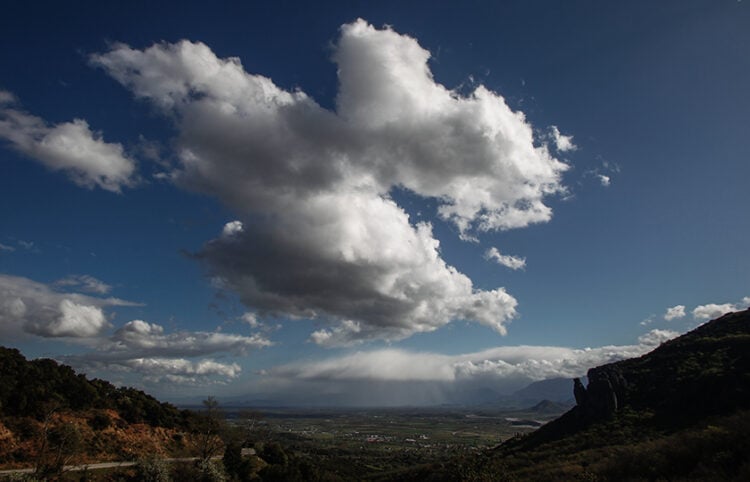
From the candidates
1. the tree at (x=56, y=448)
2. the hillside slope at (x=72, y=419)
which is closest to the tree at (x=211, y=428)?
the hillside slope at (x=72, y=419)

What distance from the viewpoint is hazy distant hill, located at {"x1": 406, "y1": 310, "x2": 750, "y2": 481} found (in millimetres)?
30594

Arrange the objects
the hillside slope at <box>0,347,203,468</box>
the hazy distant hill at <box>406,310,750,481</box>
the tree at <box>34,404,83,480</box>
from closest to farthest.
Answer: the hazy distant hill at <box>406,310,750,481</box>, the tree at <box>34,404,83,480</box>, the hillside slope at <box>0,347,203,468</box>

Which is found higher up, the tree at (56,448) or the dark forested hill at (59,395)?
the dark forested hill at (59,395)

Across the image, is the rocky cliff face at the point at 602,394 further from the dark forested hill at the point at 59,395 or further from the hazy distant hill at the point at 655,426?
the dark forested hill at the point at 59,395

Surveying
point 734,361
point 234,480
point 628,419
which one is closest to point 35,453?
point 234,480

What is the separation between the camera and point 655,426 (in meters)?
61.4

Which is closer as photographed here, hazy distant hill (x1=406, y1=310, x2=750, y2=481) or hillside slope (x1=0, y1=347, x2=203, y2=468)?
hazy distant hill (x1=406, y1=310, x2=750, y2=481)

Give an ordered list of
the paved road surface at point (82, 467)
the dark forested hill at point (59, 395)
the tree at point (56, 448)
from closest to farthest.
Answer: the paved road surface at point (82, 467), the tree at point (56, 448), the dark forested hill at point (59, 395)

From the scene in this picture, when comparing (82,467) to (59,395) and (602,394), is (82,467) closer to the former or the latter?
(59,395)

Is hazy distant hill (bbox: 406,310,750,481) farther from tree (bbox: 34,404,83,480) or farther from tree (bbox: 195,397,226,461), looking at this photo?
tree (bbox: 34,404,83,480)

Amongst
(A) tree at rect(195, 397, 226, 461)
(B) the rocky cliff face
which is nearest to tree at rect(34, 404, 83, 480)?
(A) tree at rect(195, 397, 226, 461)

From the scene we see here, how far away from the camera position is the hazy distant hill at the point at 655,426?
30594mm

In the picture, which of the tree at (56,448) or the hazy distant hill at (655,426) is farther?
the tree at (56,448)

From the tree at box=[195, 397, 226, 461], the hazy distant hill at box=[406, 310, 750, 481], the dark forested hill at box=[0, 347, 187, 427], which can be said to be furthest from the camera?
the tree at box=[195, 397, 226, 461]
